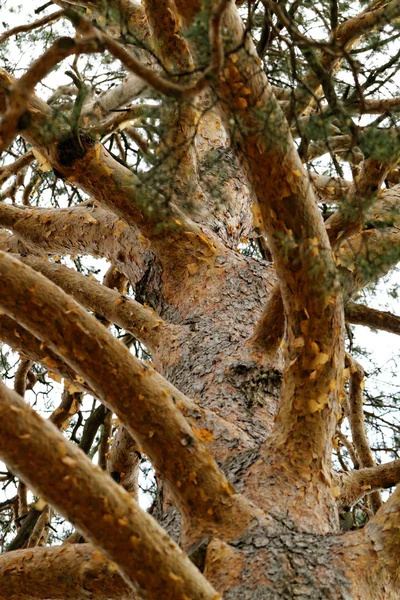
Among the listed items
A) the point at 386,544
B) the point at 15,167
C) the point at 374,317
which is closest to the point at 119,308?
the point at 374,317

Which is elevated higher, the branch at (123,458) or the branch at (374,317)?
the branch at (374,317)

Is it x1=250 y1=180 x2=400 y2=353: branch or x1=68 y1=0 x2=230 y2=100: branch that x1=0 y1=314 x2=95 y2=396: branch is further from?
x1=68 y1=0 x2=230 y2=100: branch

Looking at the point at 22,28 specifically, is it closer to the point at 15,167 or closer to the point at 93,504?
the point at 93,504

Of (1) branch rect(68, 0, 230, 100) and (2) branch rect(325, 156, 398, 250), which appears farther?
(2) branch rect(325, 156, 398, 250)

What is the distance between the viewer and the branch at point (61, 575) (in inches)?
81.6

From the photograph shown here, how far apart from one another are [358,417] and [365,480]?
805 mm

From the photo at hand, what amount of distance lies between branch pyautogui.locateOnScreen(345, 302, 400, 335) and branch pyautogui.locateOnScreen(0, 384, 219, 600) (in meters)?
1.71

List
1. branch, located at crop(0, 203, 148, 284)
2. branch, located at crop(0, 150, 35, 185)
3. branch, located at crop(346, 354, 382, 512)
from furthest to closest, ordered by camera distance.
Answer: branch, located at crop(0, 150, 35, 185), branch, located at crop(0, 203, 148, 284), branch, located at crop(346, 354, 382, 512)

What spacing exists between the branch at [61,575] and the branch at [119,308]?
988mm

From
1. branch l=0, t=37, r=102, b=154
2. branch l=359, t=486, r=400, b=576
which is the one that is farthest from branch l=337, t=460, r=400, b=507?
branch l=0, t=37, r=102, b=154

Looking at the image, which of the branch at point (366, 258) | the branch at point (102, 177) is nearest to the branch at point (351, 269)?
the branch at point (366, 258)

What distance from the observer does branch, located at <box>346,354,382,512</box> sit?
3.57 metres

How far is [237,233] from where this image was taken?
3.83 metres

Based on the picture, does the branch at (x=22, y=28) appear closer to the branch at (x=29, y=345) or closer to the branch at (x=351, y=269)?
the branch at (x=29, y=345)
